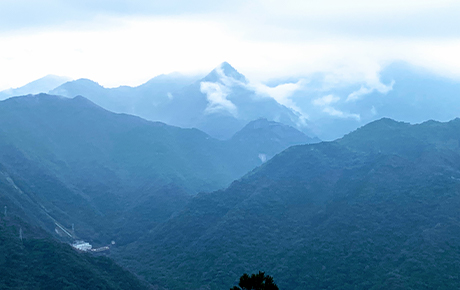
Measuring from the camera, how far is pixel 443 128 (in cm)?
15825

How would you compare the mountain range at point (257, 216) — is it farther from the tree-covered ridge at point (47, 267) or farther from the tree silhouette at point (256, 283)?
the tree silhouette at point (256, 283)

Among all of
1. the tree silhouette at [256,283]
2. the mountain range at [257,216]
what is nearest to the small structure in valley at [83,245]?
the mountain range at [257,216]

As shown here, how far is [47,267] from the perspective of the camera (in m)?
79.3

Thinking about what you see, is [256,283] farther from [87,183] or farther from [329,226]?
[87,183]

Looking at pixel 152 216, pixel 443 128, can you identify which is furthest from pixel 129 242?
pixel 443 128

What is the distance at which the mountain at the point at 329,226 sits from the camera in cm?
9112

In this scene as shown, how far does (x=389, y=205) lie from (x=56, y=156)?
12334 centimetres

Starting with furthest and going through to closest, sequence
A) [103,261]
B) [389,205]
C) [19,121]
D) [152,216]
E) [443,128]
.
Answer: [19,121], [443,128], [152,216], [389,205], [103,261]

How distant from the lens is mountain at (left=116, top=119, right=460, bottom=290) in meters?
91.1

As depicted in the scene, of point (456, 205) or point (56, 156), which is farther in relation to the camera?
point (56, 156)

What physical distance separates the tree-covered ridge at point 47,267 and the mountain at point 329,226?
14.7 metres

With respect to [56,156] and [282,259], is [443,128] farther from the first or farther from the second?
[56,156]

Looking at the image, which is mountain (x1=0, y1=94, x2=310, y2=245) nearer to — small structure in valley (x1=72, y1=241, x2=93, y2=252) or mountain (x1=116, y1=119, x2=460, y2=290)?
small structure in valley (x1=72, y1=241, x2=93, y2=252)

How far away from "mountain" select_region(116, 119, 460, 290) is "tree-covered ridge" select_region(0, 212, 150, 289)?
1466 centimetres
